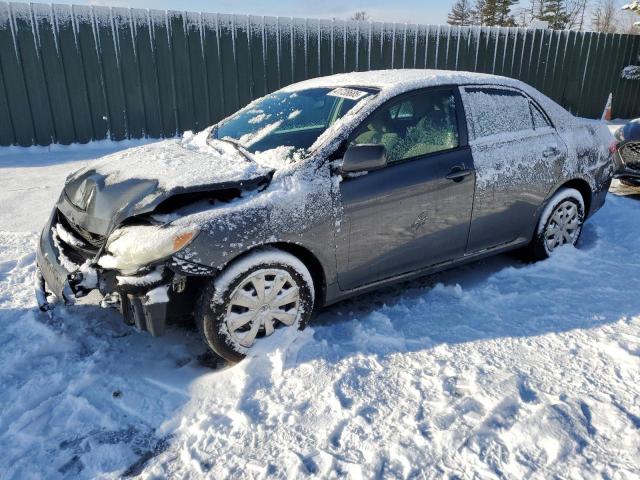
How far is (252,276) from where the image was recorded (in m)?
2.90

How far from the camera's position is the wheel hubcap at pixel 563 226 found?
432cm

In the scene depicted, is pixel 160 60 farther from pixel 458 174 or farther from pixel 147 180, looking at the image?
pixel 458 174

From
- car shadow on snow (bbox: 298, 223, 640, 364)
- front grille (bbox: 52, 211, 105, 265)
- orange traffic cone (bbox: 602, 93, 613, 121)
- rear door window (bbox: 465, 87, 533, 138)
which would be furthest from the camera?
orange traffic cone (bbox: 602, 93, 613, 121)

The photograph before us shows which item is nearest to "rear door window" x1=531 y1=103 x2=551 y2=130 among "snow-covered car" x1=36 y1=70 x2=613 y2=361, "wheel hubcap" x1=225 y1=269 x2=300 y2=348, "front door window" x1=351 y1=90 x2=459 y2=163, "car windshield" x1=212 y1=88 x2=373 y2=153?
"snow-covered car" x1=36 y1=70 x2=613 y2=361

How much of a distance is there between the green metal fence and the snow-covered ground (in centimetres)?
547

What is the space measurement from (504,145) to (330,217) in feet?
5.45

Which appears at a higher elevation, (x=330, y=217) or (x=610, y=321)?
(x=330, y=217)

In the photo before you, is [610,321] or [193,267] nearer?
[193,267]

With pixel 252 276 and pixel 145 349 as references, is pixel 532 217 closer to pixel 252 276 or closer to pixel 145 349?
pixel 252 276

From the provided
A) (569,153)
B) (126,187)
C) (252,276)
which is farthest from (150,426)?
(569,153)

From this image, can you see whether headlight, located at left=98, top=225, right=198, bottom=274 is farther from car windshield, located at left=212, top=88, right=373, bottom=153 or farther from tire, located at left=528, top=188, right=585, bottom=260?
tire, located at left=528, top=188, right=585, bottom=260

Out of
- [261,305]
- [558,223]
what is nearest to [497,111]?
[558,223]

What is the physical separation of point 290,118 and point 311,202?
1.01 m

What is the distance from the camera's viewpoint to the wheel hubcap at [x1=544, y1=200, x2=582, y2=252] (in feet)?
14.2
